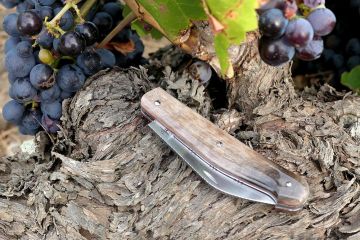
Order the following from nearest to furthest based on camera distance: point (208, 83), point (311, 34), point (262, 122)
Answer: point (311, 34) → point (262, 122) → point (208, 83)

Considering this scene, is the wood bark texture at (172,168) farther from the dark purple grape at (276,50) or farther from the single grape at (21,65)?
the dark purple grape at (276,50)

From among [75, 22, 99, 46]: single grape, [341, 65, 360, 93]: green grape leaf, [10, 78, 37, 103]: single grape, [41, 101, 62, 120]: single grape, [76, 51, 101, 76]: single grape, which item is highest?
[75, 22, 99, 46]: single grape

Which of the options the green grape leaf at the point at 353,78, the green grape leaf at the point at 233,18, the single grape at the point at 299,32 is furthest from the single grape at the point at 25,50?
the green grape leaf at the point at 353,78

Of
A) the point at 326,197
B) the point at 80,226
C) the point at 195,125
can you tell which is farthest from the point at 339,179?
the point at 80,226

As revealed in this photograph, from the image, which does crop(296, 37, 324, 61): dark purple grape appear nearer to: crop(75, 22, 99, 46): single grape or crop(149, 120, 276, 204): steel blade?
crop(149, 120, 276, 204): steel blade

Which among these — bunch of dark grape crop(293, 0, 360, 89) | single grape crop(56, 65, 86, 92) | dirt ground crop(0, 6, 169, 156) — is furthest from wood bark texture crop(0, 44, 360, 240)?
dirt ground crop(0, 6, 169, 156)

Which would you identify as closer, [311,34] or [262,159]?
[311,34]

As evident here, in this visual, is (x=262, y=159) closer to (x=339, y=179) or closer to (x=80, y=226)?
(x=339, y=179)

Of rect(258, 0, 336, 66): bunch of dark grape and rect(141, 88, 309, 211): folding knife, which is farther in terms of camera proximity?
rect(141, 88, 309, 211): folding knife
